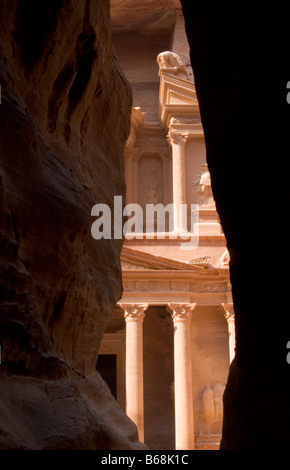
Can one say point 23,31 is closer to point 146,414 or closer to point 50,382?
point 50,382

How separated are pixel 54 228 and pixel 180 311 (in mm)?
14889

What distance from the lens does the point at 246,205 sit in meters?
3.19

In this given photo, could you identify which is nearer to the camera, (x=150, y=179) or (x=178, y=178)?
(x=178, y=178)

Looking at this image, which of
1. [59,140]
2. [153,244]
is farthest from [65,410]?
[153,244]

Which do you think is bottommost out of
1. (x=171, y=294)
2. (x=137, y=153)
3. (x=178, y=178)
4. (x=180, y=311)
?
(x=180, y=311)

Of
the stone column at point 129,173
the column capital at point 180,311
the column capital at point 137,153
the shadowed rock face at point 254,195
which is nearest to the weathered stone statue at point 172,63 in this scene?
the column capital at point 137,153

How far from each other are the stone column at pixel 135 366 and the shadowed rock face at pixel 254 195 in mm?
14403

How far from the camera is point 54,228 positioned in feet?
12.0

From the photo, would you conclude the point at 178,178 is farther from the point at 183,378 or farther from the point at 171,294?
the point at 183,378

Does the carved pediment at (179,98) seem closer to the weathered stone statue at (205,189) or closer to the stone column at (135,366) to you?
the weathered stone statue at (205,189)

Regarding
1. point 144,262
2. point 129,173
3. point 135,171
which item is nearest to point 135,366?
point 144,262

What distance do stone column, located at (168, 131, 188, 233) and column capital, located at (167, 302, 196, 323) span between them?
14.6ft

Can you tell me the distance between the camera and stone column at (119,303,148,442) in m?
17.3

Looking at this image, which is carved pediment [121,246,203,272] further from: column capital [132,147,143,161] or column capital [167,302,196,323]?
column capital [132,147,143,161]
